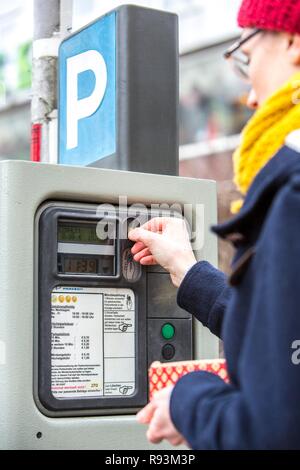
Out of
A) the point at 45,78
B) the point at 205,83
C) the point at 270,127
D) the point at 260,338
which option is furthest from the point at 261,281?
the point at 205,83

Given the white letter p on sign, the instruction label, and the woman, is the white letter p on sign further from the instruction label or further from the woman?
the woman

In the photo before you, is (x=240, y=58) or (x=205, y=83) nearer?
(x=240, y=58)

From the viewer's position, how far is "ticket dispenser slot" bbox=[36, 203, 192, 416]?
238 centimetres

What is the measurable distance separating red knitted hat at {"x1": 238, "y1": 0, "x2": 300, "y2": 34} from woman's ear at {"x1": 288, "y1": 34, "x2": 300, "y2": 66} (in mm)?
12

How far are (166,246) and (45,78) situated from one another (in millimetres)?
934

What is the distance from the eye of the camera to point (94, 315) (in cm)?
245

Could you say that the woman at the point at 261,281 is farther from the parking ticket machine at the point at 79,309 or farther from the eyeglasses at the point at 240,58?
the parking ticket machine at the point at 79,309

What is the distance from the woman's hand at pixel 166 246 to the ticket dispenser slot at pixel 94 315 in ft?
0.16

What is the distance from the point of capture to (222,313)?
2332mm

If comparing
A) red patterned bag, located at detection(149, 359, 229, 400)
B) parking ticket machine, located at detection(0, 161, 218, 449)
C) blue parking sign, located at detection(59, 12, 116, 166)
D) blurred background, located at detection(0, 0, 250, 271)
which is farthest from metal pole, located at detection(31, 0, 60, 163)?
blurred background, located at detection(0, 0, 250, 271)

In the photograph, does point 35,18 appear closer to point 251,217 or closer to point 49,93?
point 49,93

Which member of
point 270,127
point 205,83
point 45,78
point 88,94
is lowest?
point 270,127

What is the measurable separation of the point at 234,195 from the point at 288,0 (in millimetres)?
5354

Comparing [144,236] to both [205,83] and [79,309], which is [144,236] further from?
[205,83]
